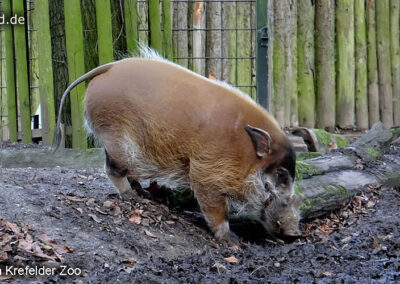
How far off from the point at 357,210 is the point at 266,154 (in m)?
1.20

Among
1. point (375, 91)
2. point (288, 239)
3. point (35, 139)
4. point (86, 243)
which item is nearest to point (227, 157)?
point (288, 239)

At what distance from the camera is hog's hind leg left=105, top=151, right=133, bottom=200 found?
181 inches

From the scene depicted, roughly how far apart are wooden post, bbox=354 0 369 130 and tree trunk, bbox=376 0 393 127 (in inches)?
11.3

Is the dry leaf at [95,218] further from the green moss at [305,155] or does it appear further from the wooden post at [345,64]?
the wooden post at [345,64]

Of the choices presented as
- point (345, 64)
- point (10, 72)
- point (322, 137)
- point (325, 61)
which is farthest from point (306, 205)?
point (345, 64)

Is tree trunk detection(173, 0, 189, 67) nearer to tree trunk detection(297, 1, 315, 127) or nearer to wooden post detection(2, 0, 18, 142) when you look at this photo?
tree trunk detection(297, 1, 315, 127)

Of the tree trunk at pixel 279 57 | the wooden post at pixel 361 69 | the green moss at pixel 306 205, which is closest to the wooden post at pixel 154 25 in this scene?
the green moss at pixel 306 205

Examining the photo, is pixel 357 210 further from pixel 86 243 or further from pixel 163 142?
pixel 86 243

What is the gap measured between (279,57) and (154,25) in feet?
9.05

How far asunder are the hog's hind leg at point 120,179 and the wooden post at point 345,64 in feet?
17.8

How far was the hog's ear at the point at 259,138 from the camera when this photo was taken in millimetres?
4355

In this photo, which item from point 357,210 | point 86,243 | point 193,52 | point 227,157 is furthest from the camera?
point 193,52

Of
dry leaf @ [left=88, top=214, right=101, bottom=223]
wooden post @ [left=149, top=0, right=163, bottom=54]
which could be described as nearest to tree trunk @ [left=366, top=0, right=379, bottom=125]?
wooden post @ [left=149, top=0, right=163, bottom=54]

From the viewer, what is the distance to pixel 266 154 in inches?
174
